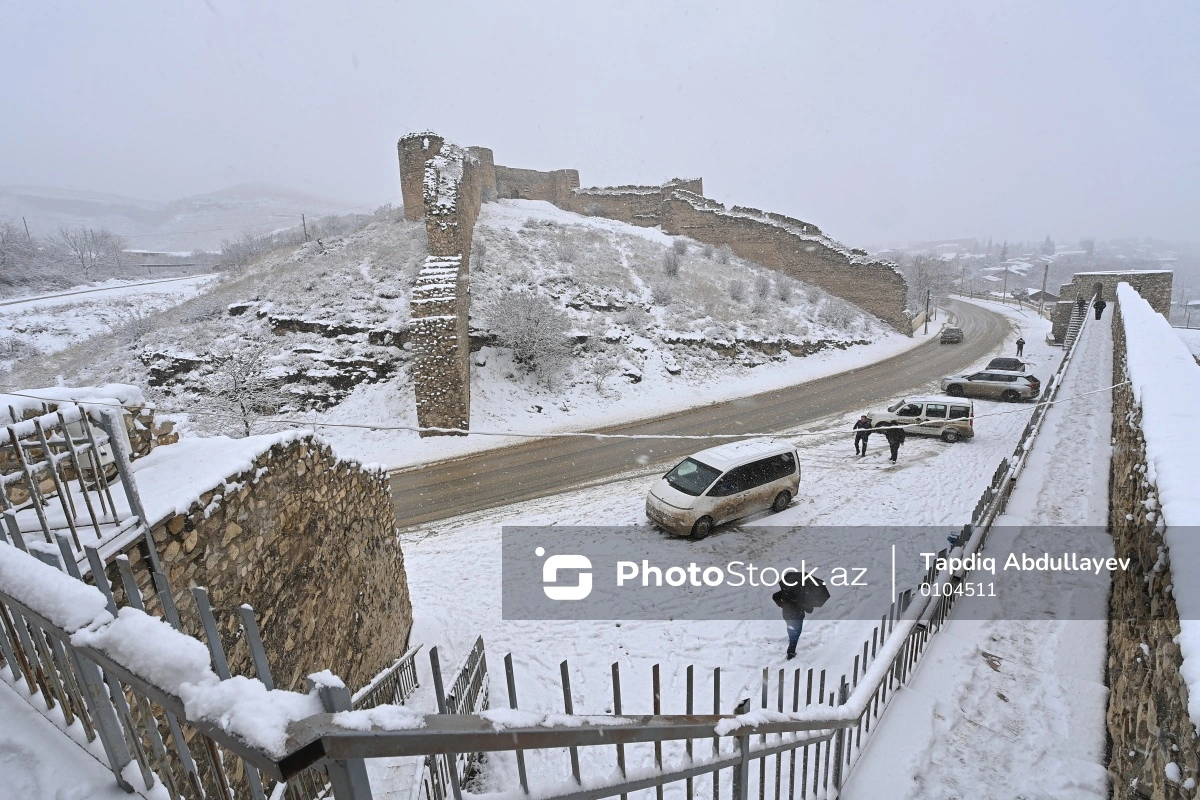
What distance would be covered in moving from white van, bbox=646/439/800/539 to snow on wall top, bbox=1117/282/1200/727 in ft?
17.7

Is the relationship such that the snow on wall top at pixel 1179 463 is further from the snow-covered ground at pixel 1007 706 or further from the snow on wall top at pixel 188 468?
the snow on wall top at pixel 188 468

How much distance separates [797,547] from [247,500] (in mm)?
8339

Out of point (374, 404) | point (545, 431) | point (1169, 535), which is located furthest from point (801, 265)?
point (1169, 535)

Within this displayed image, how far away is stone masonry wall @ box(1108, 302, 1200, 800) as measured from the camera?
2.51 meters

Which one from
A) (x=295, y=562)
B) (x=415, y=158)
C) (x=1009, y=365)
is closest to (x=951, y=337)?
(x=1009, y=365)

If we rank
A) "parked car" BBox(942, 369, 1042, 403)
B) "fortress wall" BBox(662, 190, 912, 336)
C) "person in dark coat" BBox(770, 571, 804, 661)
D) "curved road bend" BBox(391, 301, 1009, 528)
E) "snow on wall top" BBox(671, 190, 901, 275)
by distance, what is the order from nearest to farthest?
"person in dark coat" BBox(770, 571, 804, 661) < "curved road bend" BBox(391, 301, 1009, 528) < "parked car" BBox(942, 369, 1042, 403) < "fortress wall" BBox(662, 190, 912, 336) < "snow on wall top" BBox(671, 190, 901, 275)

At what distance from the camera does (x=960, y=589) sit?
6496 mm

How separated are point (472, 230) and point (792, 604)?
22.6 m

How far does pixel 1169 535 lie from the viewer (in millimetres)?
3281

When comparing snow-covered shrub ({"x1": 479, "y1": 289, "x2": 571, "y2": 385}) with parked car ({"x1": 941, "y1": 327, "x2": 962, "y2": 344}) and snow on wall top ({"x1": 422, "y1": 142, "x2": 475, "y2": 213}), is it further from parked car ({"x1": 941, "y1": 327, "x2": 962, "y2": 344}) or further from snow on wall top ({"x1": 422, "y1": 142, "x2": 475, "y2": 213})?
parked car ({"x1": 941, "y1": 327, "x2": 962, "y2": 344})

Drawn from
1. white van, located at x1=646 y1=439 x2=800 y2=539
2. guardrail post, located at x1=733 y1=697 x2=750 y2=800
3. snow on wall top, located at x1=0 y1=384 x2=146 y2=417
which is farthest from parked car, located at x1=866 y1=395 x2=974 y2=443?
snow on wall top, located at x1=0 y1=384 x2=146 y2=417

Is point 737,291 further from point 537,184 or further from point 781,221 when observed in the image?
point 537,184

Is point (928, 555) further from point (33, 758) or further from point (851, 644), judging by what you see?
point (33, 758)

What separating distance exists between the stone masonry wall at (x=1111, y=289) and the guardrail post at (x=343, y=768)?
132 feet
